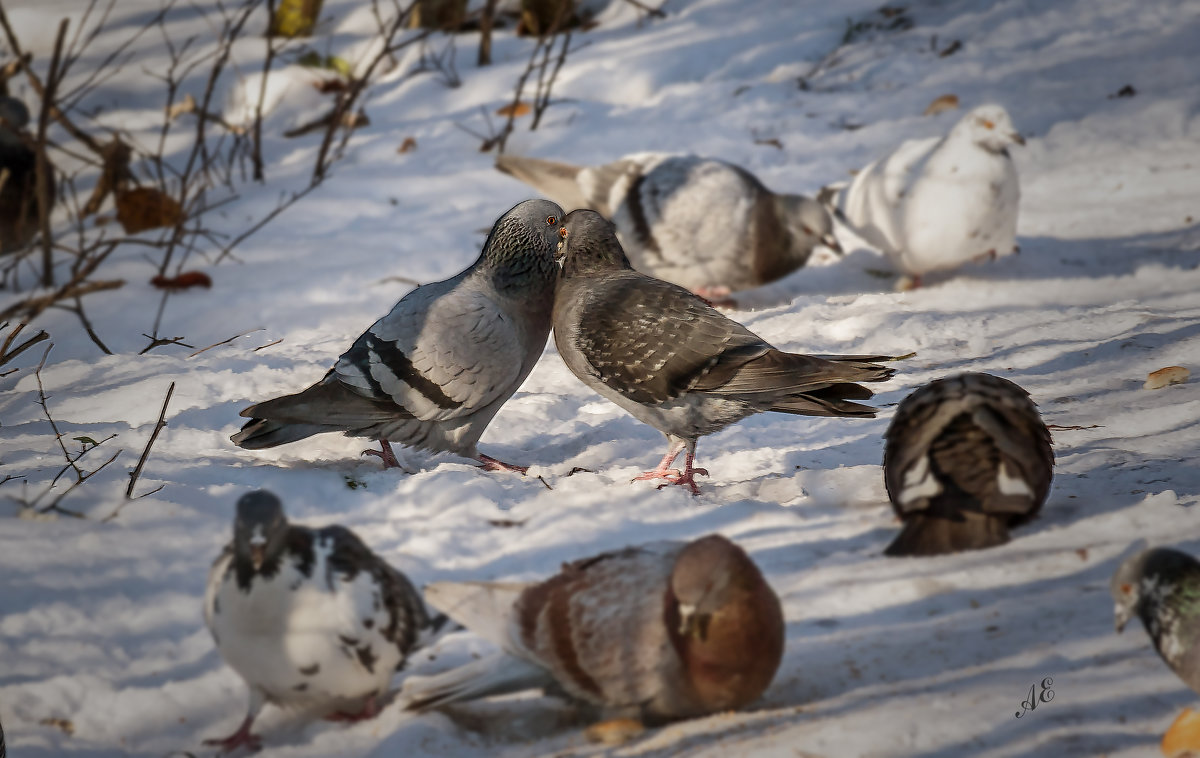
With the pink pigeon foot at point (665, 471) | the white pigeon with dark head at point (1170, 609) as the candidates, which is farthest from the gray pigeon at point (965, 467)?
the pink pigeon foot at point (665, 471)

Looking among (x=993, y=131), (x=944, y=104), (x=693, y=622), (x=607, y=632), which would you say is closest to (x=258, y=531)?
(x=607, y=632)

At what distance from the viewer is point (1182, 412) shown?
3219mm

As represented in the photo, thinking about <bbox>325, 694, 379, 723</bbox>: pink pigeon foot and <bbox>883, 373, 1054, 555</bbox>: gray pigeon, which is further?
<bbox>883, 373, 1054, 555</bbox>: gray pigeon

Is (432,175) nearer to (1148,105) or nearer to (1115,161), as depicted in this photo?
(1115,161)

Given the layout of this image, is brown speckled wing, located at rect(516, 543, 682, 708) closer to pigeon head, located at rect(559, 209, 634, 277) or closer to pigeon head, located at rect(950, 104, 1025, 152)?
pigeon head, located at rect(559, 209, 634, 277)

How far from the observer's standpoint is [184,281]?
5504mm

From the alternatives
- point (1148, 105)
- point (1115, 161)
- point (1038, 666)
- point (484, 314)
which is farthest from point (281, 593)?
point (1148, 105)

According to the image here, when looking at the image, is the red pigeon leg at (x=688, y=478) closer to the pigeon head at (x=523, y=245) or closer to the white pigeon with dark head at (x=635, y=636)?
the pigeon head at (x=523, y=245)

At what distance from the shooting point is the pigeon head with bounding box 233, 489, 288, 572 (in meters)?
1.86

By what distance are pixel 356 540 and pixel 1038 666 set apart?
51.7 inches

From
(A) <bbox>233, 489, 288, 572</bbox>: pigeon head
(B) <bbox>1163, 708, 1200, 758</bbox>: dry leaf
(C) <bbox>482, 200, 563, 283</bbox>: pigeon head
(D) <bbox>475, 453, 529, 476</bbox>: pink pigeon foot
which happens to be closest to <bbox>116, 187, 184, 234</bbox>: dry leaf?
(C) <bbox>482, 200, 563, 283</bbox>: pigeon head

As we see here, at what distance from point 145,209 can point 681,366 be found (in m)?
4.65

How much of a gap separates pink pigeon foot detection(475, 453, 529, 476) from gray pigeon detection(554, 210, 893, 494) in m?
0.37

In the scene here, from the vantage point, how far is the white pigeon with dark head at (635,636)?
6.07 ft
